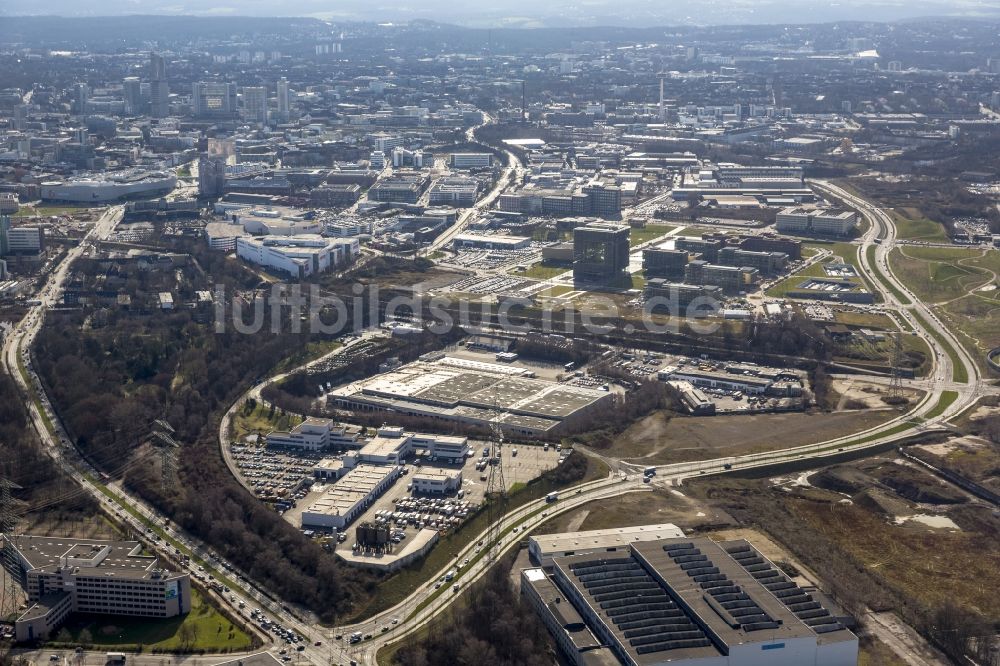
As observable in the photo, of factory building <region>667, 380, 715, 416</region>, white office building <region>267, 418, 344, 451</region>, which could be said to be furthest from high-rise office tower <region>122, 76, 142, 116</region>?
white office building <region>267, 418, 344, 451</region>

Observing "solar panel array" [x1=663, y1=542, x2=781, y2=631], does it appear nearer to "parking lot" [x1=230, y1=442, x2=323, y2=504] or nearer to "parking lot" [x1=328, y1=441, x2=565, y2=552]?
"parking lot" [x1=328, y1=441, x2=565, y2=552]

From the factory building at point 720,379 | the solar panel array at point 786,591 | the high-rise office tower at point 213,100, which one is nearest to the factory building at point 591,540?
the solar panel array at point 786,591

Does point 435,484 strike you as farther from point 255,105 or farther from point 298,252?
point 255,105

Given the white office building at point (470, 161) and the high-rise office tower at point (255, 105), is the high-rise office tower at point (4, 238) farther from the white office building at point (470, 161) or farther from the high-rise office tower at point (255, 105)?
the high-rise office tower at point (255, 105)

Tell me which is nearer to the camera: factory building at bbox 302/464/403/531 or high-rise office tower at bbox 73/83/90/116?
factory building at bbox 302/464/403/531

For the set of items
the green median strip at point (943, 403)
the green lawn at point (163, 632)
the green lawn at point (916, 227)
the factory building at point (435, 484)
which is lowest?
the green median strip at point (943, 403)

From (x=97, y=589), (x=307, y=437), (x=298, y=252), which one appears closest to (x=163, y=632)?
(x=97, y=589)

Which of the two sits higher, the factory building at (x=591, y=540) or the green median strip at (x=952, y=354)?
the factory building at (x=591, y=540)
